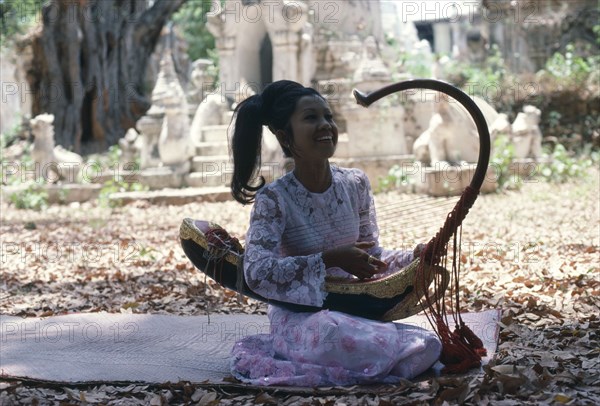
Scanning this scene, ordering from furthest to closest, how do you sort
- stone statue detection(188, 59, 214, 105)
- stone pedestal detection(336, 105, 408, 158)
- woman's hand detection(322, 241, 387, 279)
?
stone statue detection(188, 59, 214, 105), stone pedestal detection(336, 105, 408, 158), woman's hand detection(322, 241, 387, 279)

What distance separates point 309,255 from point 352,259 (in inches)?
8.7

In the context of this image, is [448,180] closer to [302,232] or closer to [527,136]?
[527,136]

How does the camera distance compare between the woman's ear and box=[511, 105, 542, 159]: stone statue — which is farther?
box=[511, 105, 542, 159]: stone statue

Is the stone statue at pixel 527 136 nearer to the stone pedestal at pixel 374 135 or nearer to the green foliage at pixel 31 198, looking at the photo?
the stone pedestal at pixel 374 135

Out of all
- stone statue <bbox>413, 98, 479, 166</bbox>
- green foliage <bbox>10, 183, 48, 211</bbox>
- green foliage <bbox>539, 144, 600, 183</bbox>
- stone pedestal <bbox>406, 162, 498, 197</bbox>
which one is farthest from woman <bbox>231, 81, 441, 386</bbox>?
green foliage <bbox>10, 183, 48, 211</bbox>

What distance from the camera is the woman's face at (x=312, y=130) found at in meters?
3.51

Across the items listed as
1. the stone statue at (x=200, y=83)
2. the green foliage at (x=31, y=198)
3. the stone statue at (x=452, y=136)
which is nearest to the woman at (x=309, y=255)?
the stone statue at (x=452, y=136)

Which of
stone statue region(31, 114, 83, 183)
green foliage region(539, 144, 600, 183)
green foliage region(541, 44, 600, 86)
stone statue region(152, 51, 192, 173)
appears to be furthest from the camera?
green foliage region(541, 44, 600, 86)

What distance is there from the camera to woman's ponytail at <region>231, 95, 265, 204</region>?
142 inches

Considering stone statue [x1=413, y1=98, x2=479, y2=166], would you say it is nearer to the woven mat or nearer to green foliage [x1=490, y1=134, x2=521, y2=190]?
green foliage [x1=490, y1=134, x2=521, y2=190]

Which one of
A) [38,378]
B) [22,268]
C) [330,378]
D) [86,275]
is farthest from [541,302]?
[22,268]

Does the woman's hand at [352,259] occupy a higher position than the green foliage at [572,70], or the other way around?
the green foliage at [572,70]

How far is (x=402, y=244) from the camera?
7453mm

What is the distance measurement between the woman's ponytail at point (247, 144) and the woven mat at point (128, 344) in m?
0.77
